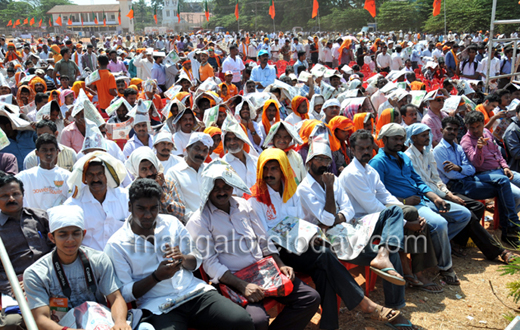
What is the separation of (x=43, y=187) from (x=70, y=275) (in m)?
1.61

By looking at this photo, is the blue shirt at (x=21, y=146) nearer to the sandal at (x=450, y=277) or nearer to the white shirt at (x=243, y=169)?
the white shirt at (x=243, y=169)

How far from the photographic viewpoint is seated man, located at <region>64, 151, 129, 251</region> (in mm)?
3637

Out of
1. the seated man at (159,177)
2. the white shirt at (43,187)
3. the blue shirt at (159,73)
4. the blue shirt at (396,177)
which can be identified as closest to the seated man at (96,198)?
the seated man at (159,177)

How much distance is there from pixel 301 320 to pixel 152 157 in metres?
1.97

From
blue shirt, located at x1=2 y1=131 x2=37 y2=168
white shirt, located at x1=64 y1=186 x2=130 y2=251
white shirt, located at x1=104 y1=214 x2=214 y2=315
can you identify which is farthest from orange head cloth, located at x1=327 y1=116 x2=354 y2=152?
blue shirt, located at x1=2 y1=131 x2=37 y2=168

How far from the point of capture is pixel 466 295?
420cm

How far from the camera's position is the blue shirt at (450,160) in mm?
5406

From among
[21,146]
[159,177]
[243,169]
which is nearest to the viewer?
[159,177]

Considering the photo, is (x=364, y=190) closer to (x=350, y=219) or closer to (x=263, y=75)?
(x=350, y=219)

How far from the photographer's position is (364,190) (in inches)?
168

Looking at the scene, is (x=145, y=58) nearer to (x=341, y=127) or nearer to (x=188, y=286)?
(x=341, y=127)

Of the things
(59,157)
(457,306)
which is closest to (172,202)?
(59,157)

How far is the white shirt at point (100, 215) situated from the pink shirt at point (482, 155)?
166 inches

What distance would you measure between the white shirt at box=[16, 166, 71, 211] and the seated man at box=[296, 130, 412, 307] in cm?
224
